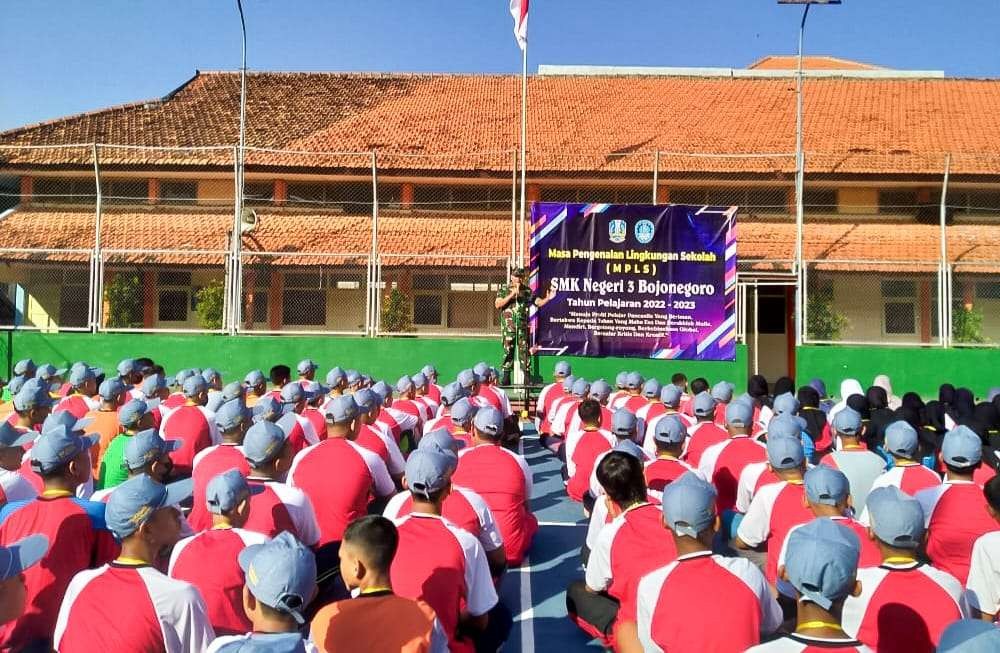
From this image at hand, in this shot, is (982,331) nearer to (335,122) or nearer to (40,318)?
(335,122)

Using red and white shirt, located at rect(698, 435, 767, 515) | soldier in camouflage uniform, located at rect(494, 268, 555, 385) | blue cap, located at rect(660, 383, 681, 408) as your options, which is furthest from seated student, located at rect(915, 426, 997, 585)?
soldier in camouflage uniform, located at rect(494, 268, 555, 385)

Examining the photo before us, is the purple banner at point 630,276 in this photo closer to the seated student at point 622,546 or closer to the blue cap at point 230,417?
the blue cap at point 230,417

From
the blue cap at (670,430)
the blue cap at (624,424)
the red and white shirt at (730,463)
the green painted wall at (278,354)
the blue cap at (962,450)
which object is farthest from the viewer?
the green painted wall at (278,354)

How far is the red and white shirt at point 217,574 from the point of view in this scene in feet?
10.6

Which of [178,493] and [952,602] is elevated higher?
[178,493]

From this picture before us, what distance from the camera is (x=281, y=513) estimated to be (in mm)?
3877

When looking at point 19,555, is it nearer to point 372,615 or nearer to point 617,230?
point 372,615

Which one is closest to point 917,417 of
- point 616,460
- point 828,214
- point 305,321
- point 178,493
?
point 616,460

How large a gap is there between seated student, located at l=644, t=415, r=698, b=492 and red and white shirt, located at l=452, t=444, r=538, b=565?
0.85m

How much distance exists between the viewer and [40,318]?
1670 centimetres

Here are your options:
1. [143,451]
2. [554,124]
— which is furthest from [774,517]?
[554,124]

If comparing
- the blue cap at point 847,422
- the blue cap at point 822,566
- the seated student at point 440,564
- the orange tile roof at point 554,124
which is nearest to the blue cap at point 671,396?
→ the blue cap at point 847,422

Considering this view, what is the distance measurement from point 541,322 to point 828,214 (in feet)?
31.2

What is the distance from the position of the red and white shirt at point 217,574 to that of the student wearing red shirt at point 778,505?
2.69 meters
